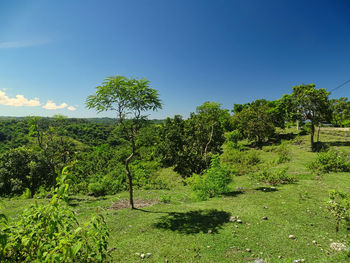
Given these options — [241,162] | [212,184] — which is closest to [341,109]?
[241,162]

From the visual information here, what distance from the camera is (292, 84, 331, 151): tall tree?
21.2 metres

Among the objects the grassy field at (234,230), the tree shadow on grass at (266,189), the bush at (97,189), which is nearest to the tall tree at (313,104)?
the grassy field at (234,230)

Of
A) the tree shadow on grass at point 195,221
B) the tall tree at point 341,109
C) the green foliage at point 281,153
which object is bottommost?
the tree shadow on grass at point 195,221

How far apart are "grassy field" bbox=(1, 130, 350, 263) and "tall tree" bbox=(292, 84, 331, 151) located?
50.1 ft

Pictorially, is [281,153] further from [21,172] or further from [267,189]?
[21,172]

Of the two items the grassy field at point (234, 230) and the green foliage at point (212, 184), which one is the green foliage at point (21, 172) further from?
the green foliage at point (212, 184)

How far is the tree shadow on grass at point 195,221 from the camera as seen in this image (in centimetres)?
638

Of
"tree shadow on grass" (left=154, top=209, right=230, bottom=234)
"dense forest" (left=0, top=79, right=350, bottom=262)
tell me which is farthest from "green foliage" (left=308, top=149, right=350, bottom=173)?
"tree shadow on grass" (left=154, top=209, right=230, bottom=234)

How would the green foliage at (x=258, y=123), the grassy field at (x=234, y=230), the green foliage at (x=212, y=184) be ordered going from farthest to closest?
the green foliage at (x=258, y=123) < the green foliage at (x=212, y=184) < the grassy field at (x=234, y=230)

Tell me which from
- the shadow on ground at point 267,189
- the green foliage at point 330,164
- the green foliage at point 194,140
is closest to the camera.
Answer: the shadow on ground at point 267,189

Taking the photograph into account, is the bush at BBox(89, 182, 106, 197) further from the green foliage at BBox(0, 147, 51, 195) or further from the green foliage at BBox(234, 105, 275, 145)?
the green foliage at BBox(234, 105, 275, 145)

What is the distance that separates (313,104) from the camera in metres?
21.6

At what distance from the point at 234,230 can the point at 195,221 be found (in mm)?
1628

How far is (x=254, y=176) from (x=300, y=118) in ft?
49.9
